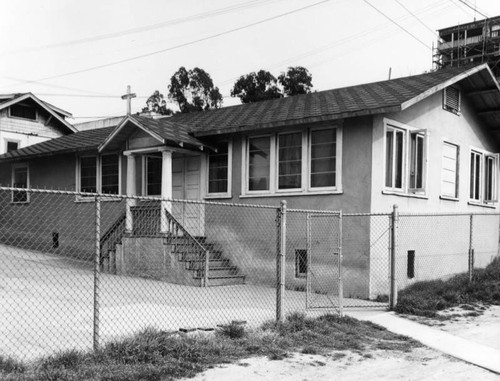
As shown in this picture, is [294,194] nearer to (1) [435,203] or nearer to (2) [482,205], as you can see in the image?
(1) [435,203]

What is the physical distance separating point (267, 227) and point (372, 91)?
4419 millimetres

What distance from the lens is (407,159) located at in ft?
44.3

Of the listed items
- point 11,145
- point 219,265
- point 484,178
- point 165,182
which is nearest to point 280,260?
point 219,265

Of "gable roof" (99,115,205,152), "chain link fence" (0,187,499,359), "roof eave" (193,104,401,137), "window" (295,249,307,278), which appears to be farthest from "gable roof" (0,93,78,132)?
"window" (295,249,307,278)

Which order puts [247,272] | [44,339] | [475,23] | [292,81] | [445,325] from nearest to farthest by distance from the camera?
[44,339]
[445,325]
[247,272]
[292,81]
[475,23]

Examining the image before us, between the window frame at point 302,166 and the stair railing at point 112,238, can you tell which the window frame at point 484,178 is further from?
the stair railing at point 112,238

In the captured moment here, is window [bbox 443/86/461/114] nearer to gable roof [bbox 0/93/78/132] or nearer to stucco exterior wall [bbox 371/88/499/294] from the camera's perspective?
stucco exterior wall [bbox 371/88/499/294]

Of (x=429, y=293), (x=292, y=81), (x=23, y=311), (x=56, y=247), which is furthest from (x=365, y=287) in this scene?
(x=292, y=81)

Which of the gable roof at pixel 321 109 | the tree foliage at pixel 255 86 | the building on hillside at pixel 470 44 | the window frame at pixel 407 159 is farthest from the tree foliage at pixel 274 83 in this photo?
the window frame at pixel 407 159

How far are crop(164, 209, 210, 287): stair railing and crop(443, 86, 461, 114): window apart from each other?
7476 mm

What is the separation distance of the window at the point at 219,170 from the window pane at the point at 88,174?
450 centimetres

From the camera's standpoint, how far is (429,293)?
38.5 ft

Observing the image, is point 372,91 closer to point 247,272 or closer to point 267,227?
point 267,227

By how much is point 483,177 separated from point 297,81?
31088 mm
